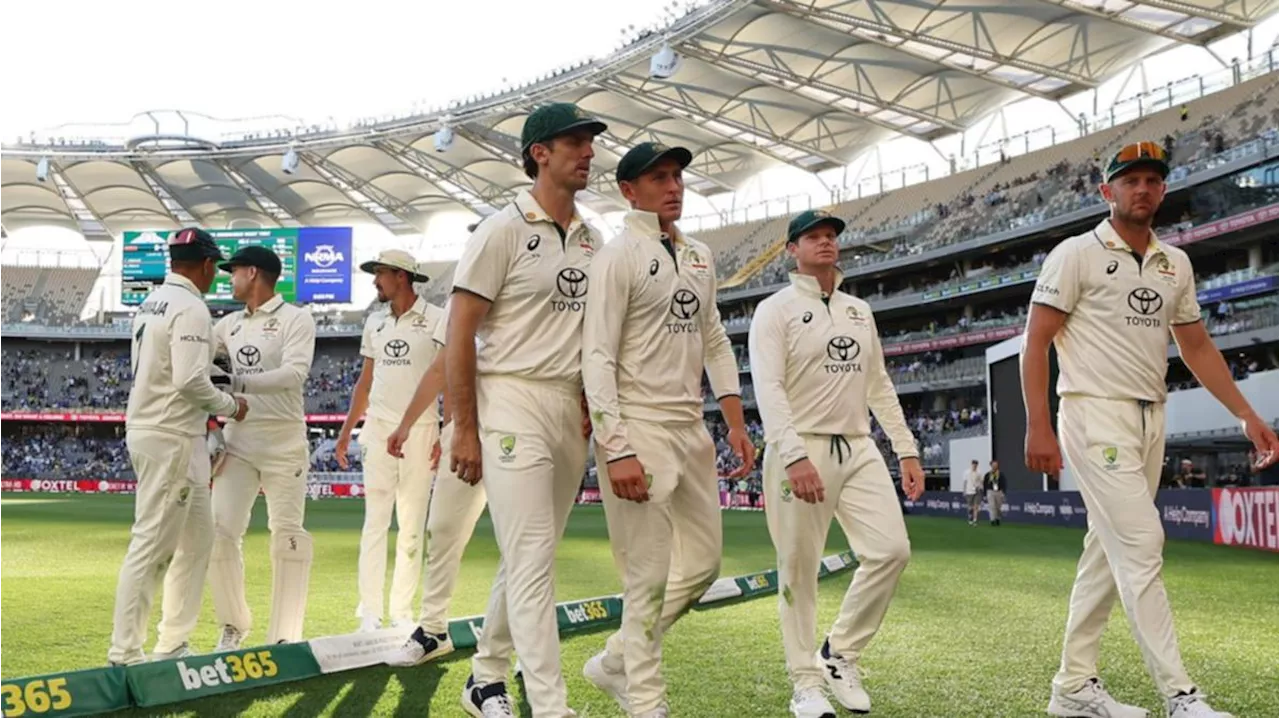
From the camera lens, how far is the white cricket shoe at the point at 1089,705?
16.9ft

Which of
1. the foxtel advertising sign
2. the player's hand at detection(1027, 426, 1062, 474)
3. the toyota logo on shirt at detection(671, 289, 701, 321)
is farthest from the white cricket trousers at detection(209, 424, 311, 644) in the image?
the foxtel advertising sign

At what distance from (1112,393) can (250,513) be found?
4.68 metres

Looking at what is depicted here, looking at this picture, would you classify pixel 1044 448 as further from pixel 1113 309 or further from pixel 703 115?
pixel 703 115

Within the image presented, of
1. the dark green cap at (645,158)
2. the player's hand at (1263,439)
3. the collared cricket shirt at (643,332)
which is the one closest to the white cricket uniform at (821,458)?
the collared cricket shirt at (643,332)

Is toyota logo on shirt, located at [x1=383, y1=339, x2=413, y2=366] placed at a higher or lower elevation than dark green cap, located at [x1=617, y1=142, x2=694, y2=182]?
lower

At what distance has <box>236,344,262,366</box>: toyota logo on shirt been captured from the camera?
282 inches

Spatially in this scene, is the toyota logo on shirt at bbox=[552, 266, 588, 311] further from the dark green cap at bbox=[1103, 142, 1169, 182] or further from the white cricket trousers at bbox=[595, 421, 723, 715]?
the dark green cap at bbox=[1103, 142, 1169, 182]

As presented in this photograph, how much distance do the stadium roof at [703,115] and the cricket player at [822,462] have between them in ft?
109

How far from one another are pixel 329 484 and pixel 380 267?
4359 cm

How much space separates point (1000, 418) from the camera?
27594 millimetres

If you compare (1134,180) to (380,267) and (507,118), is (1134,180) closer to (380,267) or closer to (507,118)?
(380,267)

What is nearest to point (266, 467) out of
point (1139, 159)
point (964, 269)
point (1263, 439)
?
point (1139, 159)

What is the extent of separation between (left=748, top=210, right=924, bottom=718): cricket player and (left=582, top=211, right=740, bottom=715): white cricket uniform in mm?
604

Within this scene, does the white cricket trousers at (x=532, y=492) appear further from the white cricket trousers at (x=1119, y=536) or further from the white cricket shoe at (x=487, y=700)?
the white cricket trousers at (x=1119, y=536)
